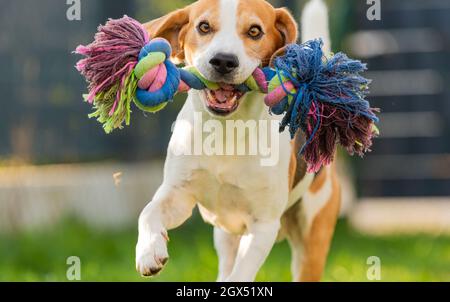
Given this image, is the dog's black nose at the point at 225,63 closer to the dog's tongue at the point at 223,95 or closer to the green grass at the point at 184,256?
the dog's tongue at the point at 223,95

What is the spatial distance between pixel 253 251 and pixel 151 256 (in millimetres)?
545

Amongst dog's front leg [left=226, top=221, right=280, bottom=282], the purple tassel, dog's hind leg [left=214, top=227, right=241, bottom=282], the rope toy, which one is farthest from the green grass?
the purple tassel

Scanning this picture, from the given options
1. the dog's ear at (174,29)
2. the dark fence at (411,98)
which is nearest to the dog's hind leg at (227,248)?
the dog's ear at (174,29)

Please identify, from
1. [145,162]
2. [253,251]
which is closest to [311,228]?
[253,251]

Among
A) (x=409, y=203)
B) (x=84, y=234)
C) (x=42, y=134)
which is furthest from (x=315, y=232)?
(x=409, y=203)

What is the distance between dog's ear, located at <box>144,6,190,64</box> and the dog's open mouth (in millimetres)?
367

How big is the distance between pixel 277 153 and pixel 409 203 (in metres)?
4.83

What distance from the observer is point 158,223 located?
360cm

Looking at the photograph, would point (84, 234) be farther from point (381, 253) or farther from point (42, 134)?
point (381, 253)

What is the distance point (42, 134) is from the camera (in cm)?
717

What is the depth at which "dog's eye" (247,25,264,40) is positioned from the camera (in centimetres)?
372

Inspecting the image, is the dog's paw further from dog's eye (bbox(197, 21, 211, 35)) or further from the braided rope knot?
dog's eye (bbox(197, 21, 211, 35))

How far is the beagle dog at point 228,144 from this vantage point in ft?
11.9

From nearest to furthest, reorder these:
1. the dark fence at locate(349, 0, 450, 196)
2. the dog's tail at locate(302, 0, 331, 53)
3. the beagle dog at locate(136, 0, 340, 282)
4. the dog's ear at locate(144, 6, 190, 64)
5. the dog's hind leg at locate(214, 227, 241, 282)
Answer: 1. the beagle dog at locate(136, 0, 340, 282)
2. the dog's ear at locate(144, 6, 190, 64)
3. the dog's hind leg at locate(214, 227, 241, 282)
4. the dog's tail at locate(302, 0, 331, 53)
5. the dark fence at locate(349, 0, 450, 196)
